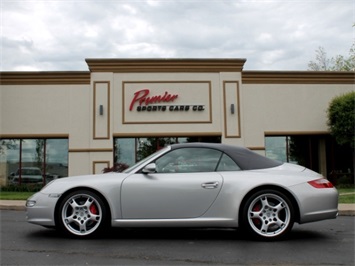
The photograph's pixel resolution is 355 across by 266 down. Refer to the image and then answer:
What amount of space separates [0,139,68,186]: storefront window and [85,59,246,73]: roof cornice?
3872 millimetres

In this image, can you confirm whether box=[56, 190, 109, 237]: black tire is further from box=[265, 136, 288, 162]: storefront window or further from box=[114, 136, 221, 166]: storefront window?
Answer: box=[265, 136, 288, 162]: storefront window

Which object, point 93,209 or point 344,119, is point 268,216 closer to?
point 93,209

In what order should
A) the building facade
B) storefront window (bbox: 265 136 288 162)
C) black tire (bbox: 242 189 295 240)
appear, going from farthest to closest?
storefront window (bbox: 265 136 288 162) → the building facade → black tire (bbox: 242 189 295 240)

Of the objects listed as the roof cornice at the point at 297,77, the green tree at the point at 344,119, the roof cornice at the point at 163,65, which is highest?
the roof cornice at the point at 163,65

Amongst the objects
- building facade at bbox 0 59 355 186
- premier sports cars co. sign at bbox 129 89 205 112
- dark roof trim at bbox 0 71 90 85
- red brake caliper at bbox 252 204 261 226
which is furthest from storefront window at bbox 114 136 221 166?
red brake caliper at bbox 252 204 261 226

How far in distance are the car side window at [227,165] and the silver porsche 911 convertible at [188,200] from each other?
0.01m

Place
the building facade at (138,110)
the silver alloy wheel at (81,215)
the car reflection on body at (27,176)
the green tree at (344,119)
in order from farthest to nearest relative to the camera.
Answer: the car reflection on body at (27,176) < the building facade at (138,110) < the green tree at (344,119) < the silver alloy wheel at (81,215)

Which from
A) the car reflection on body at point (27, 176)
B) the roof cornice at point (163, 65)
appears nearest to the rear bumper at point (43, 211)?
the roof cornice at point (163, 65)

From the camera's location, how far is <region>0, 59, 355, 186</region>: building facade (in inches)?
728

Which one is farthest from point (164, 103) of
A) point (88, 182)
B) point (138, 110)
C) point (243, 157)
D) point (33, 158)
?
point (88, 182)

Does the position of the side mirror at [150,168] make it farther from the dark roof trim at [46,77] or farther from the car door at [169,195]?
the dark roof trim at [46,77]

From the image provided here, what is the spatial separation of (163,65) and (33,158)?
24.0ft

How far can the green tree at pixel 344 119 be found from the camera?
17.6 meters

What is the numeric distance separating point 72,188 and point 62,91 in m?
14.0
